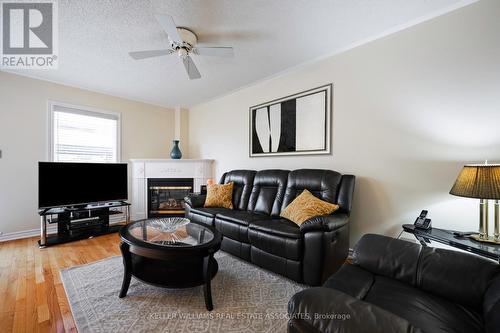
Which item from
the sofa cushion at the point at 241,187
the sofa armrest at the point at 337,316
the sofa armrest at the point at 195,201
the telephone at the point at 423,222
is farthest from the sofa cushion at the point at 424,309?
the sofa armrest at the point at 195,201

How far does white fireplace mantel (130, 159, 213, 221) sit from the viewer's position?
4.47m

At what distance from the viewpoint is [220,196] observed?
3385 mm

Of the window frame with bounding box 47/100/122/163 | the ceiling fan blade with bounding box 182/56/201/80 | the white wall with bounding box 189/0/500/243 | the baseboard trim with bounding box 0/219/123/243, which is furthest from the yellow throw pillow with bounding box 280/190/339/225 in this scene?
the baseboard trim with bounding box 0/219/123/243

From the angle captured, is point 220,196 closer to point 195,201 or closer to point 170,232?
point 195,201

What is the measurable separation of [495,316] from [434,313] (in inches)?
9.3

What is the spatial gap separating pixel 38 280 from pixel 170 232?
4.53 feet

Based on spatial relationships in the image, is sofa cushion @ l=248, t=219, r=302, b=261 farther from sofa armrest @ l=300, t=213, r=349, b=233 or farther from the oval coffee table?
the oval coffee table

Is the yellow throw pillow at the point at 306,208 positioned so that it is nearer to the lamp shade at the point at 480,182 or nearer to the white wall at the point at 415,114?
the white wall at the point at 415,114

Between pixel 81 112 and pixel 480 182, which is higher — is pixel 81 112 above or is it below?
above

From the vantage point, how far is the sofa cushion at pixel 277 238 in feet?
6.72

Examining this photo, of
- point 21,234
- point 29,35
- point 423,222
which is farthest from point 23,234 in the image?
point 423,222

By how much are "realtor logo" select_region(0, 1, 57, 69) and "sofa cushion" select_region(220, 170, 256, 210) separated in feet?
9.14

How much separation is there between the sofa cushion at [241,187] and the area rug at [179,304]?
3.74ft

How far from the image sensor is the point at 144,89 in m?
4.04
